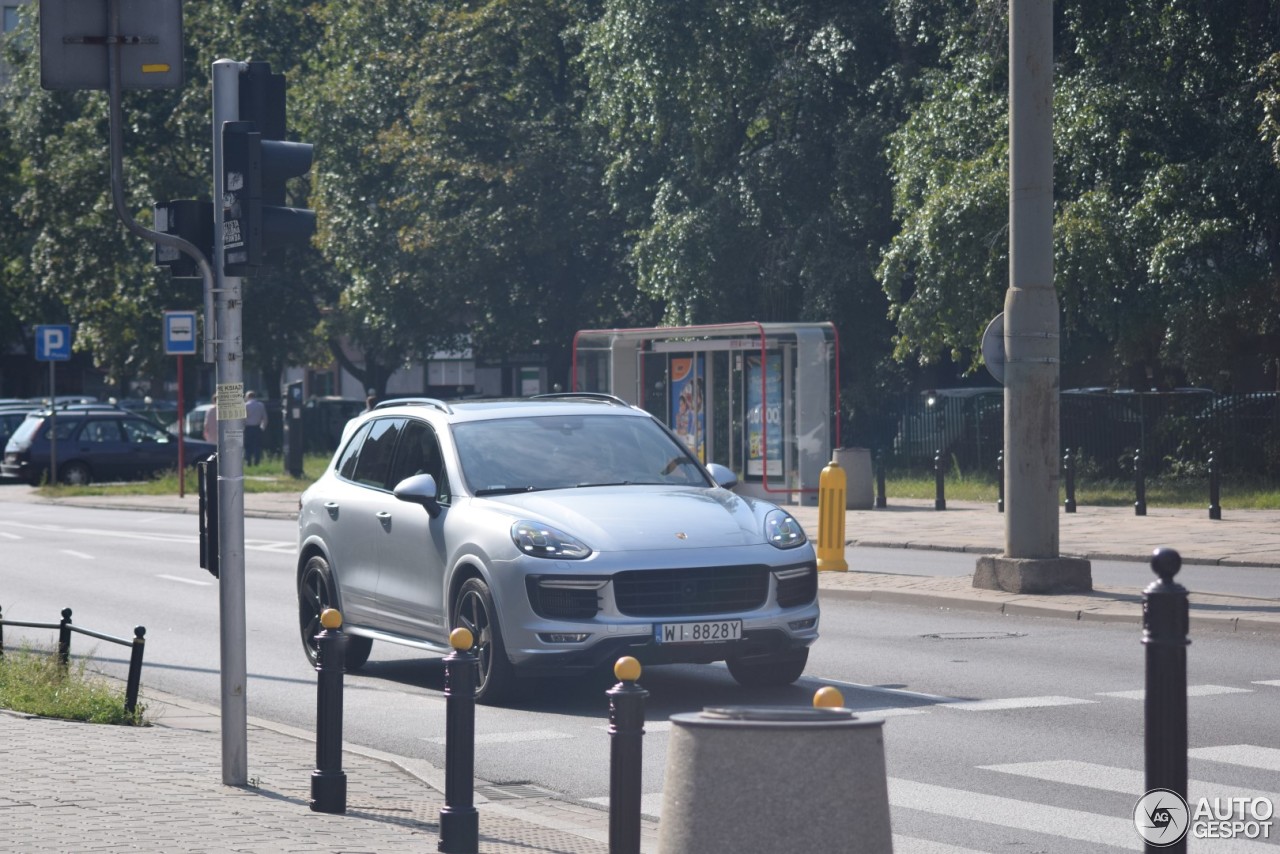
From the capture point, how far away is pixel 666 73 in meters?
36.0

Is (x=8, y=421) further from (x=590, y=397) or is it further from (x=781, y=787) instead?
(x=781, y=787)

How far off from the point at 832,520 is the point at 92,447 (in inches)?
1163

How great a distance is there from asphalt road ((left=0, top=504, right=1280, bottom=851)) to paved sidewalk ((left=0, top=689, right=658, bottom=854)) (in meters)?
0.60

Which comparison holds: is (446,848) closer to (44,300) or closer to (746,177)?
(746,177)

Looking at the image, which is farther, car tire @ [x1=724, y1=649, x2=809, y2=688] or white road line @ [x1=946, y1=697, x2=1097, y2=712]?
car tire @ [x1=724, y1=649, x2=809, y2=688]

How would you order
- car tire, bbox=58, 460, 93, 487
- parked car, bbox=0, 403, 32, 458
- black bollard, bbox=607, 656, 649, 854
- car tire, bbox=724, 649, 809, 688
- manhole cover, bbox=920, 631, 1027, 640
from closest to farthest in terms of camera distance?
black bollard, bbox=607, 656, 649, 854, car tire, bbox=724, 649, 809, 688, manhole cover, bbox=920, 631, 1027, 640, car tire, bbox=58, 460, 93, 487, parked car, bbox=0, 403, 32, 458

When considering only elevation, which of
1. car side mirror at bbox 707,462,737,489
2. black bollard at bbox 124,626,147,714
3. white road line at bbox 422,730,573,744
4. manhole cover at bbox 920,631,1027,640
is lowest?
white road line at bbox 422,730,573,744

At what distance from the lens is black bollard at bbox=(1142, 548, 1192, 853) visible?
15.1ft

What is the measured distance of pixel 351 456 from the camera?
13078 millimetres

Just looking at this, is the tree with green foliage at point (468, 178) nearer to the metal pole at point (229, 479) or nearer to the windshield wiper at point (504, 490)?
the windshield wiper at point (504, 490)

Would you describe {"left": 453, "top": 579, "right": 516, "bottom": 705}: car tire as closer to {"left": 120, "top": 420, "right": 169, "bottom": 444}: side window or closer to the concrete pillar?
the concrete pillar

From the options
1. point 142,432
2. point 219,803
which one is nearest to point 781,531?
point 219,803

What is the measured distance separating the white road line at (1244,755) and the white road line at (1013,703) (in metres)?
1.51

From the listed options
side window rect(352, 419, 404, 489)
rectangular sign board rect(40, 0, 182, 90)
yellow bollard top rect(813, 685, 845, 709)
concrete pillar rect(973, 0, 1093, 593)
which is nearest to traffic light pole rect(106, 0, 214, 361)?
rectangular sign board rect(40, 0, 182, 90)
